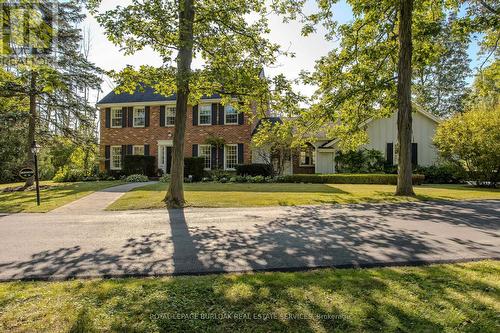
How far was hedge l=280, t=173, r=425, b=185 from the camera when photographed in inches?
737

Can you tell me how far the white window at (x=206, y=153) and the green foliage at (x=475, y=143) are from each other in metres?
15.4

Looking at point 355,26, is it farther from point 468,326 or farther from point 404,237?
point 468,326

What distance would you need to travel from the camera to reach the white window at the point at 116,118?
1032 inches

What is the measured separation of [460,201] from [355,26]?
911 centimetres

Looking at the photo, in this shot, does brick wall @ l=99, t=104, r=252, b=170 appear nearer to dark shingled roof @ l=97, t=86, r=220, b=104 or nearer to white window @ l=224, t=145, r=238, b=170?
white window @ l=224, t=145, r=238, b=170

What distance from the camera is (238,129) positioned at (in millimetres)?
23844

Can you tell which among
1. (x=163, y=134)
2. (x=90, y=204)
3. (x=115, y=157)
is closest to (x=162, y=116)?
(x=163, y=134)

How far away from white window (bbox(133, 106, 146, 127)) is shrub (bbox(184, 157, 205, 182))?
633 cm

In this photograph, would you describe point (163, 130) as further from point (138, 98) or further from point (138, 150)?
point (138, 98)

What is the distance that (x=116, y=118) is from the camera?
2627 centimetres

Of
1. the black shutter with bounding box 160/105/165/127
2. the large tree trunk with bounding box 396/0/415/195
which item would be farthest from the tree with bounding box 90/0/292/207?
the black shutter with bounding box 160/105/165/127

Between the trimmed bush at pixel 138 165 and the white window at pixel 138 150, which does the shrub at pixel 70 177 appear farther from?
the white window at pixel 138 150

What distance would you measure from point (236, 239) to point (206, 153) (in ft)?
60.3

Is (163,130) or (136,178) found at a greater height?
(163,130)
